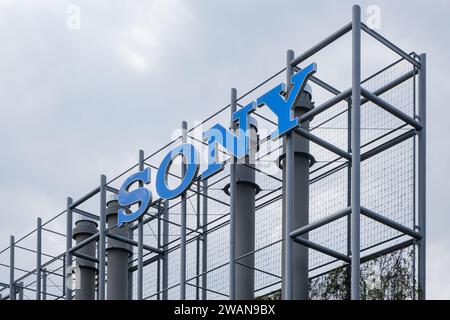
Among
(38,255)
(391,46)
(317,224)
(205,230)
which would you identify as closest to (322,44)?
(391,46)

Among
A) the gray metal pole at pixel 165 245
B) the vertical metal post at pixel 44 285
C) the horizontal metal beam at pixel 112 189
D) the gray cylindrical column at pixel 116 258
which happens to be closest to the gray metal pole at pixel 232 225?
the gray metal pole at pixel 165 245

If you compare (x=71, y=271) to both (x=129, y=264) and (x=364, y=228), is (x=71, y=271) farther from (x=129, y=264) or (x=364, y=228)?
(x=364, y=228)

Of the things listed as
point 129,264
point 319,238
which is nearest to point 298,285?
point 319,238

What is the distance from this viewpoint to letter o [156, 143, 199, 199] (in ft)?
122

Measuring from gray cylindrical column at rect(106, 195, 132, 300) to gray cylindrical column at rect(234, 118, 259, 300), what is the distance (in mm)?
5734

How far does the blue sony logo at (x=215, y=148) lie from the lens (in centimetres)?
3356

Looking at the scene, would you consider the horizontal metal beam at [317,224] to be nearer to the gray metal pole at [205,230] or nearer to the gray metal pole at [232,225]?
the gray metal pole at [232,225]

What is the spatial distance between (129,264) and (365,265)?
1357 centimetres

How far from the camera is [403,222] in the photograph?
32.4 meters
